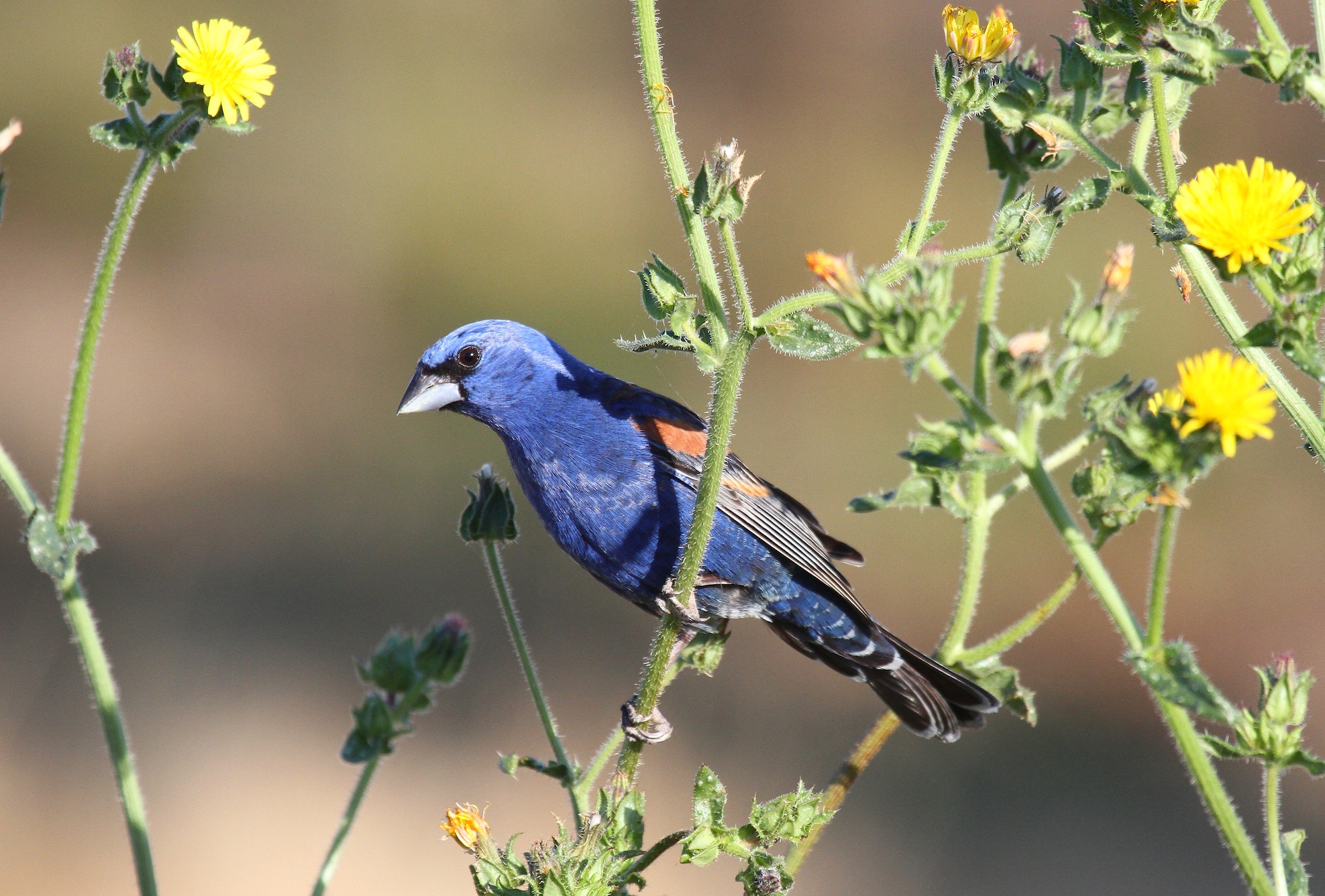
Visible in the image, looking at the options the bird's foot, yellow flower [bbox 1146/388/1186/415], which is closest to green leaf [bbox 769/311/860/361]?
yellow flower [bbox 1146/388/1186/415]

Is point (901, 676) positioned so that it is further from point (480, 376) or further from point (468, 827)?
point (468, 827)

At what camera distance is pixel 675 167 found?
7.04 ft

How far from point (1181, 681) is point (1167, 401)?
39 centimetres

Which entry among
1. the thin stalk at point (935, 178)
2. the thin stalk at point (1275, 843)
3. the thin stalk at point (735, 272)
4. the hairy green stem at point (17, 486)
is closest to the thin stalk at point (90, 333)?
the hairy green stem at point (17, 486)

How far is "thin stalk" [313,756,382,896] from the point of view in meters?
2.39

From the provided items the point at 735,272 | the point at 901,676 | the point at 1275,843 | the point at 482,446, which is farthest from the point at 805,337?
the point at 482,446

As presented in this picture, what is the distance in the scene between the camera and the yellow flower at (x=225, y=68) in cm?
233

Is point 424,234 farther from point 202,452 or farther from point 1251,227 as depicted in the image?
point 1251,227

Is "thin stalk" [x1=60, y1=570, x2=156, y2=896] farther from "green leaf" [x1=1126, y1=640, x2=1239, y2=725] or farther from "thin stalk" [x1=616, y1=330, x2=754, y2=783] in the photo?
"green leaf" [x1=1126, y1=640, x2=1239, y2=725]

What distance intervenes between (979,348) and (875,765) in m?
6.43

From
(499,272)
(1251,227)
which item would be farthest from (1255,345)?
(499,272)

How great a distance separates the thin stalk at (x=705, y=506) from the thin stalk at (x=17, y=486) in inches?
45.6

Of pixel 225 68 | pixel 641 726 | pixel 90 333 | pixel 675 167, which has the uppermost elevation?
pixel 675 167

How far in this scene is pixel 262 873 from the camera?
7121 mm
